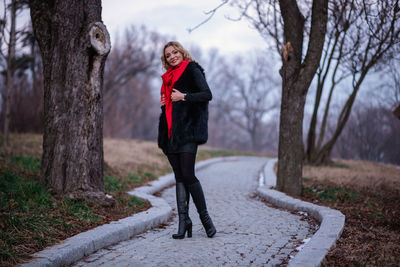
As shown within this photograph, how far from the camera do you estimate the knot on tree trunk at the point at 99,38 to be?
201 inches

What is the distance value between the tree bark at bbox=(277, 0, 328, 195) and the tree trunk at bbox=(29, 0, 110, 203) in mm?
3800

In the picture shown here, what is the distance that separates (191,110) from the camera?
4.11m

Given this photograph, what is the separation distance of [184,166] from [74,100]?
6.81 ft

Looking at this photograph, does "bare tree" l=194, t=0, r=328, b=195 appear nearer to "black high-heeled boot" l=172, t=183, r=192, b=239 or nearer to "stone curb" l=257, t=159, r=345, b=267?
"stone curb" l=257, t=159, r=345, b=267

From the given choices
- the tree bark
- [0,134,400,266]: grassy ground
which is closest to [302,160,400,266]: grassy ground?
[0,134,400,266]: grassy ground

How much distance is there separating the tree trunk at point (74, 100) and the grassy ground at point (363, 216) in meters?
3.30

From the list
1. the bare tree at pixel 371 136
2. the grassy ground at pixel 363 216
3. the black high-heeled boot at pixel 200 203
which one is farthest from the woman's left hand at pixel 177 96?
the bare tree at pixel 371 136

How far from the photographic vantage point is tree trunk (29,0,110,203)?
5.14 m

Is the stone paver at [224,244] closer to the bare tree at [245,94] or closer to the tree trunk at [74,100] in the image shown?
the tree trunk at [74,100]

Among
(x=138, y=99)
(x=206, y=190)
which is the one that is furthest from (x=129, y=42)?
(x=206, y=190)

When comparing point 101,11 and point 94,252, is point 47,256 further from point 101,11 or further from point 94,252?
point 101,11

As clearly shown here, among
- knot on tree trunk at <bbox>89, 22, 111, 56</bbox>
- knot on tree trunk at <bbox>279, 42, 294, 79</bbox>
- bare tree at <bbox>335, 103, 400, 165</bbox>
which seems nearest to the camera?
knot on tree trunk at <bbox>89, 22, 111, 56</bbox>

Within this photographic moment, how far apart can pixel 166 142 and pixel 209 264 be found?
148 centimetres

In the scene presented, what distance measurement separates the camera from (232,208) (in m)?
6.46
